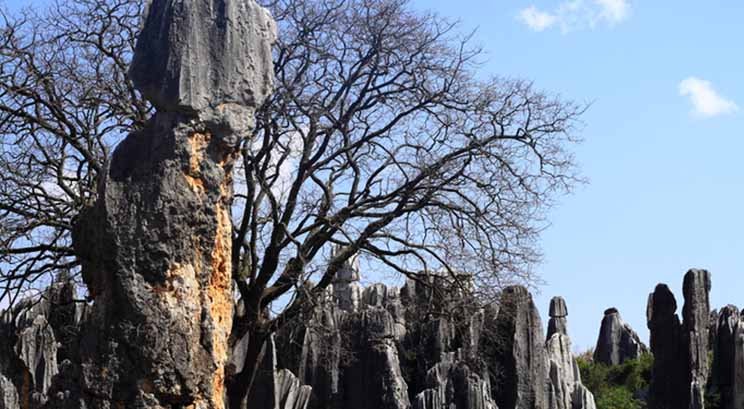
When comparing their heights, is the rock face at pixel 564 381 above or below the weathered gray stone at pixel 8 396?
above

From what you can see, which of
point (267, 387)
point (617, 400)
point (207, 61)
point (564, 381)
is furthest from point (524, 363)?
point (207, 61)

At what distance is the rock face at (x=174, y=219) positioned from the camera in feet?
23.2

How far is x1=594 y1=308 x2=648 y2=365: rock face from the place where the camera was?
3569 centimetres

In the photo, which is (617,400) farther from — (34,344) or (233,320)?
(233,320)

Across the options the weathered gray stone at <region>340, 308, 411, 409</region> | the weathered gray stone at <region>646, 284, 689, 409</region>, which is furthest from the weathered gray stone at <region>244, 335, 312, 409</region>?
the weathered gray stone at <region>646, 284, 689, 409</region>

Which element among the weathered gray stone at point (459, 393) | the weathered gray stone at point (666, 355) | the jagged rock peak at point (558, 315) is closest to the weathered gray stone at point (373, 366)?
the weathered gray stone at point (459, 393)

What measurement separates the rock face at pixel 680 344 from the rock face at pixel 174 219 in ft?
63.3

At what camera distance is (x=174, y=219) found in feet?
23.5

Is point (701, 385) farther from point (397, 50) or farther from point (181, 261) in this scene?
point (181, 261)

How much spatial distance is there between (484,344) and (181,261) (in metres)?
13.7

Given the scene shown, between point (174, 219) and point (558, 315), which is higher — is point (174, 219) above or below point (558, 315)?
A: below

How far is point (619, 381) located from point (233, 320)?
1784 cm

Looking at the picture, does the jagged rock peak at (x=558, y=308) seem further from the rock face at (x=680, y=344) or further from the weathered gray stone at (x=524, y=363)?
the weathered gray stone at (x=524, y=363)

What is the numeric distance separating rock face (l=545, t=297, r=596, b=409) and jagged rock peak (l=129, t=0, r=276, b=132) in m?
13.3
